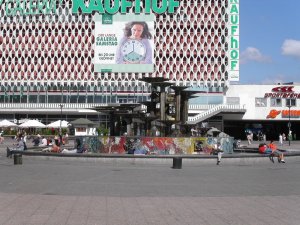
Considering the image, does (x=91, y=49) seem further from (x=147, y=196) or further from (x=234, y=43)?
(x=147, y=196)

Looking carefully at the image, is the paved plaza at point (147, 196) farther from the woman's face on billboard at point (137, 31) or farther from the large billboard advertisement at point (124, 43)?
the woman's face on billboard at point (137, 31)

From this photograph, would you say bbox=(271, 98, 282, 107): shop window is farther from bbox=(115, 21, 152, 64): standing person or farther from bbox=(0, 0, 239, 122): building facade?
bbox=(115, 21, 152, 64): standing person

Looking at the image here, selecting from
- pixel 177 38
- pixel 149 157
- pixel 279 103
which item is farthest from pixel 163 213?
pixel 177 38

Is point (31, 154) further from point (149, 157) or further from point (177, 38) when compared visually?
point (177, 38)

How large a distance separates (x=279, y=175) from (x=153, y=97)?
2027 centimetres

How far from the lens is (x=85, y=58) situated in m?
111

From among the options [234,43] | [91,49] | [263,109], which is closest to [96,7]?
[91,49]

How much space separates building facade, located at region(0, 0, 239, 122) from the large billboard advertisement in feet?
4.11

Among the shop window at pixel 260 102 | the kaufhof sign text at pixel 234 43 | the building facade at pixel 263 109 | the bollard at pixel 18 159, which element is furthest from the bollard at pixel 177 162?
the kaufhof sign text at pixel 234 43

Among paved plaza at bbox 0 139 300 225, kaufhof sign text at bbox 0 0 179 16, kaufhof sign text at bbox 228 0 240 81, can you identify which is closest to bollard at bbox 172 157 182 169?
paved plaza at bbox 0 139 300 225

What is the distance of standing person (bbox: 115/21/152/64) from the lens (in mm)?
108312

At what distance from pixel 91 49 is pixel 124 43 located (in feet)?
24.7

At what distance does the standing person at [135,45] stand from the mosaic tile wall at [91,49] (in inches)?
91.3

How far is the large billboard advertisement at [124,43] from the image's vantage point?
108 m
